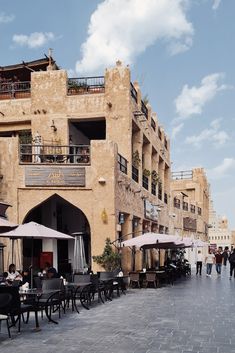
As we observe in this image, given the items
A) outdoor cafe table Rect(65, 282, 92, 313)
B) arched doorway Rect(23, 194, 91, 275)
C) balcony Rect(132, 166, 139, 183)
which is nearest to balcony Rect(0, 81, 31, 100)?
arched doorway Rect(23, 194, 91, 275)

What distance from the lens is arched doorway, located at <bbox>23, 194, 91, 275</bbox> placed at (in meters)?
21.7

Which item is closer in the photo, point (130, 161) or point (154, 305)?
point (154, 305)

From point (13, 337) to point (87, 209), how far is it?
10719 millimetres

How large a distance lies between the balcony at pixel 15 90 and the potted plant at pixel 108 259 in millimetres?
9429

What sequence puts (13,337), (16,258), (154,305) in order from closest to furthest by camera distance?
(13,337)
(154,305)
(16,258)

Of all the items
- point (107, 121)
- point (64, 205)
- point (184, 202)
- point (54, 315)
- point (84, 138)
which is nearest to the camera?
point (54, 315)

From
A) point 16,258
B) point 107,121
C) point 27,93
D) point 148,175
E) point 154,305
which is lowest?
point 154,305

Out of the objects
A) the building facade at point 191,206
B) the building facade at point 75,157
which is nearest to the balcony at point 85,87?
the building facade at point 75,157

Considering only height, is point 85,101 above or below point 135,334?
above

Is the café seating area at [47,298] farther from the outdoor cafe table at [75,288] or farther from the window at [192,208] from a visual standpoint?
the window at [192,208]

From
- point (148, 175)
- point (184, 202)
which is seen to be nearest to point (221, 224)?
point (184, 202)

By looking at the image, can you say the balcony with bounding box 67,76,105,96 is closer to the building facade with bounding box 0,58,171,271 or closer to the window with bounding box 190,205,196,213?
the building facade with bounding box 0,58,171,271

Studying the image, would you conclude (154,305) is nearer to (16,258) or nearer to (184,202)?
(16,258)

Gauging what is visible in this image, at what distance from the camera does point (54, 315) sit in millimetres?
12211
